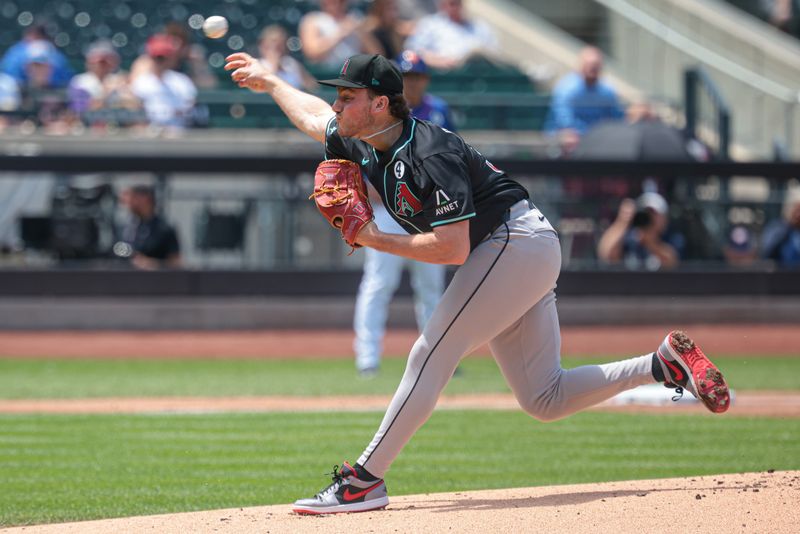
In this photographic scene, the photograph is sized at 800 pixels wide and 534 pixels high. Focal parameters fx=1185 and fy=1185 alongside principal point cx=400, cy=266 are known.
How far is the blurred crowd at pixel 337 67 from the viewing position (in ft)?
41.6

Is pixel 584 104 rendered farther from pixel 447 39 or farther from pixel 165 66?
pixel 165 66

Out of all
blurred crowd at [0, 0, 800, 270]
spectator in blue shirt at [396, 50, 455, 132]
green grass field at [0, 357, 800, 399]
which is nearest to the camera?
spectator in blue shirt at [396, 50, 455, 132]

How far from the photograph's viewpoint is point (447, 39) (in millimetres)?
16312

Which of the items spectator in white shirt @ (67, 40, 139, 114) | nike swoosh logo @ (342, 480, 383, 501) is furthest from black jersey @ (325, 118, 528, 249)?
spectator in white shirt @ (67, 40, 139, 114)

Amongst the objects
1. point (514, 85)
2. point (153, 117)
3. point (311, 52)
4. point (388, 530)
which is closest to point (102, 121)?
point (153, 117)

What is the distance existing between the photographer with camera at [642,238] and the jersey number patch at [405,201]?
8.15 m

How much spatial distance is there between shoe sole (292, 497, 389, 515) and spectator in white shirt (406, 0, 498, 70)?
11.6m

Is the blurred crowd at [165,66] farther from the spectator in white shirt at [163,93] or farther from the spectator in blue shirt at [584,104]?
the spectator in blue shirt at [584,104]

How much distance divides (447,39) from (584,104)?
2938mm

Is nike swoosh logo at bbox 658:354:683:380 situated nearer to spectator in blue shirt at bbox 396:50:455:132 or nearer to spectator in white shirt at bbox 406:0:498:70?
spectator in blue shirt at bbox 396:50:455:132

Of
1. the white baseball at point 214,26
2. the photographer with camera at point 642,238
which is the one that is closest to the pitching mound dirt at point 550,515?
the white baseball at point 214,26

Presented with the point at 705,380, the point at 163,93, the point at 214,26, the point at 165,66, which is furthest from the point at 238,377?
the point at 705,380

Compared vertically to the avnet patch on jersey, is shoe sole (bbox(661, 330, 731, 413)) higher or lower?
lower

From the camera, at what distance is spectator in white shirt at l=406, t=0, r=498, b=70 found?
1599 centimetres
